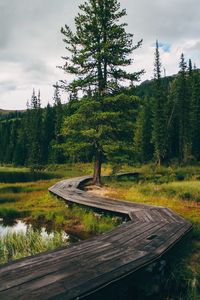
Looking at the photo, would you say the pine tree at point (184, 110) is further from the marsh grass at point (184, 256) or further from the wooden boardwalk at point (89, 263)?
the wooden boardwalk at point (89, 263)

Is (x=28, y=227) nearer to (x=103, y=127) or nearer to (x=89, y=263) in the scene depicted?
(x=89, y=263)

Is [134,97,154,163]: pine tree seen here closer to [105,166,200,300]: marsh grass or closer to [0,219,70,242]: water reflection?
[105,166,200,300]: marsh grass

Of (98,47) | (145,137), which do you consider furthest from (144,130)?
(98,47)

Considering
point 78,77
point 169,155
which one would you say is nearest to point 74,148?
point 78,77

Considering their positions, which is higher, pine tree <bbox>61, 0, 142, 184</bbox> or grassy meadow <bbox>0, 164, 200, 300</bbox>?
pine tree <bbox>61, 0, 142, 184</bbox>

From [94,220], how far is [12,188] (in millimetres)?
15782

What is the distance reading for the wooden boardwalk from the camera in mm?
5301

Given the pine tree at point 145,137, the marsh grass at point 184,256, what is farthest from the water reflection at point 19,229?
the pine tree at point 145,137

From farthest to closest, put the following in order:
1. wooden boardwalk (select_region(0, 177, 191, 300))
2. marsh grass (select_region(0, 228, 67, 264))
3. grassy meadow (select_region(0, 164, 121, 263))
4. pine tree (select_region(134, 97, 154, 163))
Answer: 1. pine tree (select_region(134, 97, 154, 163))
2. grassy meadow (select_region(0, 164, 121, 263))
3. marsh grass (select_region(0, 228, 67, 264))
4. wooden boardwalk (select_region(0, 177, 191, 300))

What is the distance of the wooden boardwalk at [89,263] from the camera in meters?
5.30

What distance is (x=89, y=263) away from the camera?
263 inches

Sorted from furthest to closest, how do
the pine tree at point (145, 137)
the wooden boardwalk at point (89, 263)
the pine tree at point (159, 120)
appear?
1. the pine tree at point (145, 137)
2. the pine tree at point (159, 120)
3. the wooden boardwalk at point (89, 263)

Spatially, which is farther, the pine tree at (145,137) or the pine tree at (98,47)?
the pine tree at (145,137)

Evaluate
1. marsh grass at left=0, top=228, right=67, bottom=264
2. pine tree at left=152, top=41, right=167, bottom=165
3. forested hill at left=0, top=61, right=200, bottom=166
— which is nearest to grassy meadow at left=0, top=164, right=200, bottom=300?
marsh grass at left=0, top=228, right=67, bottom=264
